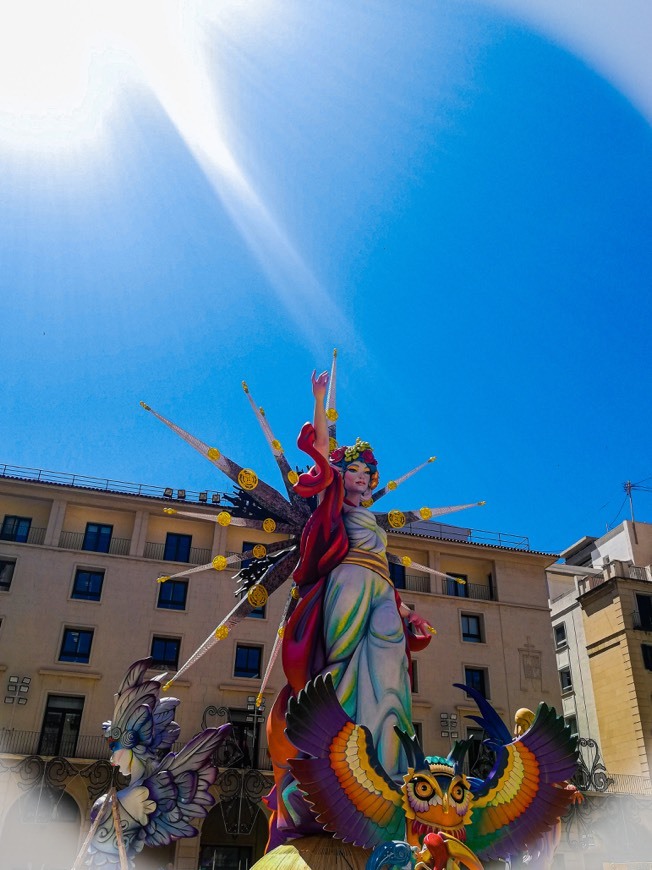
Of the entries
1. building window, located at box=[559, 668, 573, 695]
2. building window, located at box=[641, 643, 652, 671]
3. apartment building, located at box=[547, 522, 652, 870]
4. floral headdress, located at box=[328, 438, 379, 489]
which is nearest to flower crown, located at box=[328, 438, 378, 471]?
floral headdress, located at box=[328, 438, 379, 489]

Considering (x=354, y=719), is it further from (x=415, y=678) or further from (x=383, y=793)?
(x=415, y=678)

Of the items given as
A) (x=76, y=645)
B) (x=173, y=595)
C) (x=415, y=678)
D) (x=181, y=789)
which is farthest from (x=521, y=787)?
(x=415, y=678)

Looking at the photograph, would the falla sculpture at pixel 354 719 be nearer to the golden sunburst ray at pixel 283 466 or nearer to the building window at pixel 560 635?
the golden sunburst ray at pixel 283 466

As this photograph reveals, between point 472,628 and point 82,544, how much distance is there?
16.1 meters

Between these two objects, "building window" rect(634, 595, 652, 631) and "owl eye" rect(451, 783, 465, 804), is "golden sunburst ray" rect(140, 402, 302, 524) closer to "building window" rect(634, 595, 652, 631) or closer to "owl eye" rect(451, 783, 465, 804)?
"owl eye" rect(451, 783, 465, 804)

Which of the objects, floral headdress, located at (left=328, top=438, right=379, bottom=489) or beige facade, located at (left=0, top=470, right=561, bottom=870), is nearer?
floral headdress, located at (left=328, top=438, right=379, bottom=489)

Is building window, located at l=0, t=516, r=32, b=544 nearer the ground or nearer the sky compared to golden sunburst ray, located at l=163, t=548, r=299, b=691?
nearer the sky

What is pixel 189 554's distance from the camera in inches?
1272

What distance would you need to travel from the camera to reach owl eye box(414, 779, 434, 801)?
26.2ft

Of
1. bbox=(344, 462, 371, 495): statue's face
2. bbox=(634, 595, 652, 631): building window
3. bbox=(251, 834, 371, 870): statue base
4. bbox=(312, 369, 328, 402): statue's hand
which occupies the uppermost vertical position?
bbox=(634, 595, 652, 631): building window

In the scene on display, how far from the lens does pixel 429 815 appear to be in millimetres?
7953

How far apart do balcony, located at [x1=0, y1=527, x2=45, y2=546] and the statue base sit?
77.7 feet

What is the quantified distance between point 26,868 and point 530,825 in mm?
21675

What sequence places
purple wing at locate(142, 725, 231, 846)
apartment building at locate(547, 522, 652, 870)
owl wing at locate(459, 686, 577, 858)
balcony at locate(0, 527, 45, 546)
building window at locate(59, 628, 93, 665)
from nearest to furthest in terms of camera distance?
1. owl wing at locate(459, 686, 577, 858)
2. purple wing at locate(142, 725, 231, 846)
3. apartment building at locate(547, 522, 652, 870)
4. building window at locate(59, 628, 93, 665)
5. balcony at locate(0, 527, 45, 546)
